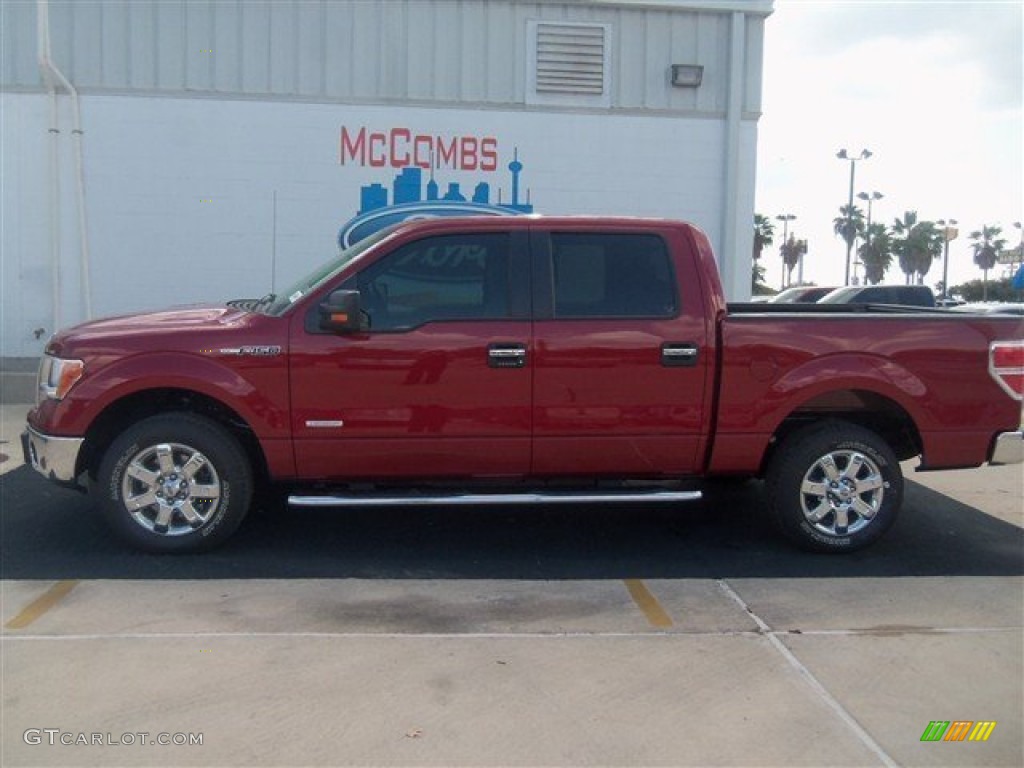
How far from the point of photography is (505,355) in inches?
226

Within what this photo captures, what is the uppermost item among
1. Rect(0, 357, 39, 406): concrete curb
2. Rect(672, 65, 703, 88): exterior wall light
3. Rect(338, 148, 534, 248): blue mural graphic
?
Rect(672, 65, 703, 88): exterior wall light

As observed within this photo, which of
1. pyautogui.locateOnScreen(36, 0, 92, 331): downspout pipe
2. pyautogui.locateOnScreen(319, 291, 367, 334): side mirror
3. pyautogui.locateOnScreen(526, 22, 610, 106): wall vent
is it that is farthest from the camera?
pyautogui.locateOnScreen(526, 22, 610, 106): wall vent

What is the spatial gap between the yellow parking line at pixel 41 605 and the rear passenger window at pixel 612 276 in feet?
10.1

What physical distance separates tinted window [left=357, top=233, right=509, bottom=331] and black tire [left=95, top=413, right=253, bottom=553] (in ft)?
3.84

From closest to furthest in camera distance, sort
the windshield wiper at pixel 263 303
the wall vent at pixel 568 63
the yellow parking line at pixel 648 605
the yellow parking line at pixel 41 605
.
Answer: the yellow parking line at pixel 41 605, the yellow parking line at pixel 648 605, the windshield wiper at pixel 263 303, the wall vent at pixel 568 63

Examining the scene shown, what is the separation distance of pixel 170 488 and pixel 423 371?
1614 mm

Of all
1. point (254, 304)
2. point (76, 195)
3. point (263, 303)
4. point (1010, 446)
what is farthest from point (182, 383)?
point (76, 195)

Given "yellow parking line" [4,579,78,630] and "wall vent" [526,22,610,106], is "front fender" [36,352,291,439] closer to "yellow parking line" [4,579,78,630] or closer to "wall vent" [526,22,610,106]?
"yellow parking line" [4,579,78,630]

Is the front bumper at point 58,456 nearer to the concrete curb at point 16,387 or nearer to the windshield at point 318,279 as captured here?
the windshield at point 318,279

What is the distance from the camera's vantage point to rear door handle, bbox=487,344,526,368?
5.75m

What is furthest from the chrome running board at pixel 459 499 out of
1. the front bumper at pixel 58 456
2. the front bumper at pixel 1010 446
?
the front bumper at pixel 1010 446

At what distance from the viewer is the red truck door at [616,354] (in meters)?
5.82

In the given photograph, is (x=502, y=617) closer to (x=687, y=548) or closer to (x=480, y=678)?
(x=480, y=678)

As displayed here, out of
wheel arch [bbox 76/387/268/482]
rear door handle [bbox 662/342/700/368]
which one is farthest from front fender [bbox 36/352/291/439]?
rear door handle [bbox 662/342/700/368]
